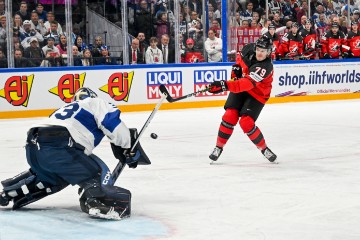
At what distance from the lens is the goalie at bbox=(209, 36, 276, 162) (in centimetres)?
709

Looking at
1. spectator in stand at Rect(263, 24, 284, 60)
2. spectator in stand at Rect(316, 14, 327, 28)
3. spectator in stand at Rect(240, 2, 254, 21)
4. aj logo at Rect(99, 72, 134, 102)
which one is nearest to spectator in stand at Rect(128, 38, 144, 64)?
aj logo at Rect(99, 72, 134, 102)

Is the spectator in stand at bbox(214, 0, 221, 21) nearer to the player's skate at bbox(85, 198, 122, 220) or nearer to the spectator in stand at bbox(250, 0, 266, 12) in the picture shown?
the spectator in stand at bbox(250, 0, 266, 12)

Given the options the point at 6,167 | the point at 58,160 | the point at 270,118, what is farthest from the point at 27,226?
the point at 270,118

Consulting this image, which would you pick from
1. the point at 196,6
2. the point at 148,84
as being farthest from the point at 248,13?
the point at 148,84

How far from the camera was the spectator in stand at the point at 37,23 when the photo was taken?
12.4 meters

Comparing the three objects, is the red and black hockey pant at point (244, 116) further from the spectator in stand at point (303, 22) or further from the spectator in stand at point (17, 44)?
the spectator in stand at point (303, 22)

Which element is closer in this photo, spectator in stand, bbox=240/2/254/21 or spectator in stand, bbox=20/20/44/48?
spectator in stand, bbox=20/20/44/48

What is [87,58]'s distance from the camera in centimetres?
1264

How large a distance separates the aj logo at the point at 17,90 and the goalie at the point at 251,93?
5.18 meters

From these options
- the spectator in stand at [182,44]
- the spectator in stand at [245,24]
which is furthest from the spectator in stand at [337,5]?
the spectator in stand at [182,44]

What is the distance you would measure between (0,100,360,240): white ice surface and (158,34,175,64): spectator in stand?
→ 11.1ft

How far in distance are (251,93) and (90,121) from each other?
2.72 meters

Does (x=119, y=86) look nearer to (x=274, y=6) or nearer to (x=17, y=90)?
(x=17, y=90)

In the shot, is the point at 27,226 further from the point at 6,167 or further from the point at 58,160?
the point at 6,167
